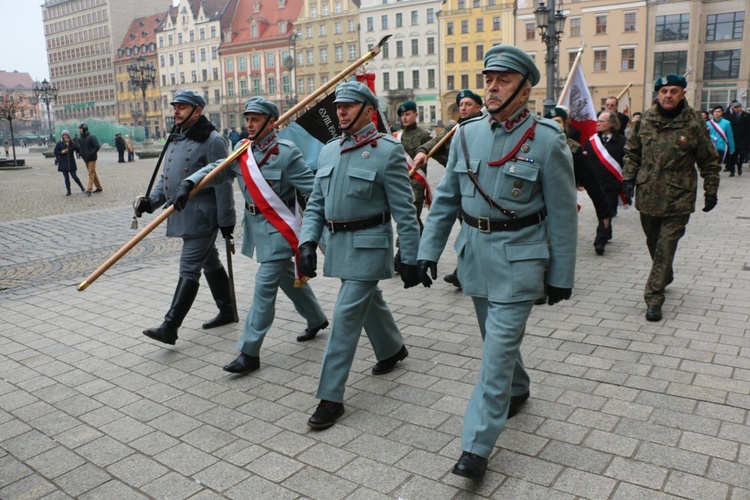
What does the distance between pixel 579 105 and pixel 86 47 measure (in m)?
118

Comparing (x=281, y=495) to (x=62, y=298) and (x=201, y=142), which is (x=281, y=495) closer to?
(x=201, y=142)

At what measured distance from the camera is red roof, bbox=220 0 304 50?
82562 millimetres

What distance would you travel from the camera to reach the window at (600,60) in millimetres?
59531

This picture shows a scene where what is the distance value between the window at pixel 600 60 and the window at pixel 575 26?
8.15 ft

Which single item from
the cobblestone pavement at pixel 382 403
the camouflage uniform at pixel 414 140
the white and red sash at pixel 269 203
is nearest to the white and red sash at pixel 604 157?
the cobblestone pavement at pixel 382 403

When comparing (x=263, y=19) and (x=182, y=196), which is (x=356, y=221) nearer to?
(x=182, y=196)

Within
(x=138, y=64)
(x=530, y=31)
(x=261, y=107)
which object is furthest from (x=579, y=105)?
(x=138, y=64)

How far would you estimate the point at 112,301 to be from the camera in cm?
694

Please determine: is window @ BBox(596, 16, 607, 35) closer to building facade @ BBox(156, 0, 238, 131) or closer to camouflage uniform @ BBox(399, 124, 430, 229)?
building facade @ BBox(156, 0, 238, 131)

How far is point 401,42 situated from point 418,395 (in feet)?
233

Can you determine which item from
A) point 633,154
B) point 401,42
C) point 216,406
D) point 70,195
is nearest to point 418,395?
point 216,406

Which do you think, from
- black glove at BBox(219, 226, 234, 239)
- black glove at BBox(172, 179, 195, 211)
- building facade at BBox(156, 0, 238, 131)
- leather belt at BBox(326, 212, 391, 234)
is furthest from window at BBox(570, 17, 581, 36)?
leather belt at BBox(326, 212, 391, 234)

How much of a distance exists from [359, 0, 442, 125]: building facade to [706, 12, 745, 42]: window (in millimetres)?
24958

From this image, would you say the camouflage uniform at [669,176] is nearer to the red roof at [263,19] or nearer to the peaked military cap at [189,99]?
the peaked military cap at [189,99]
